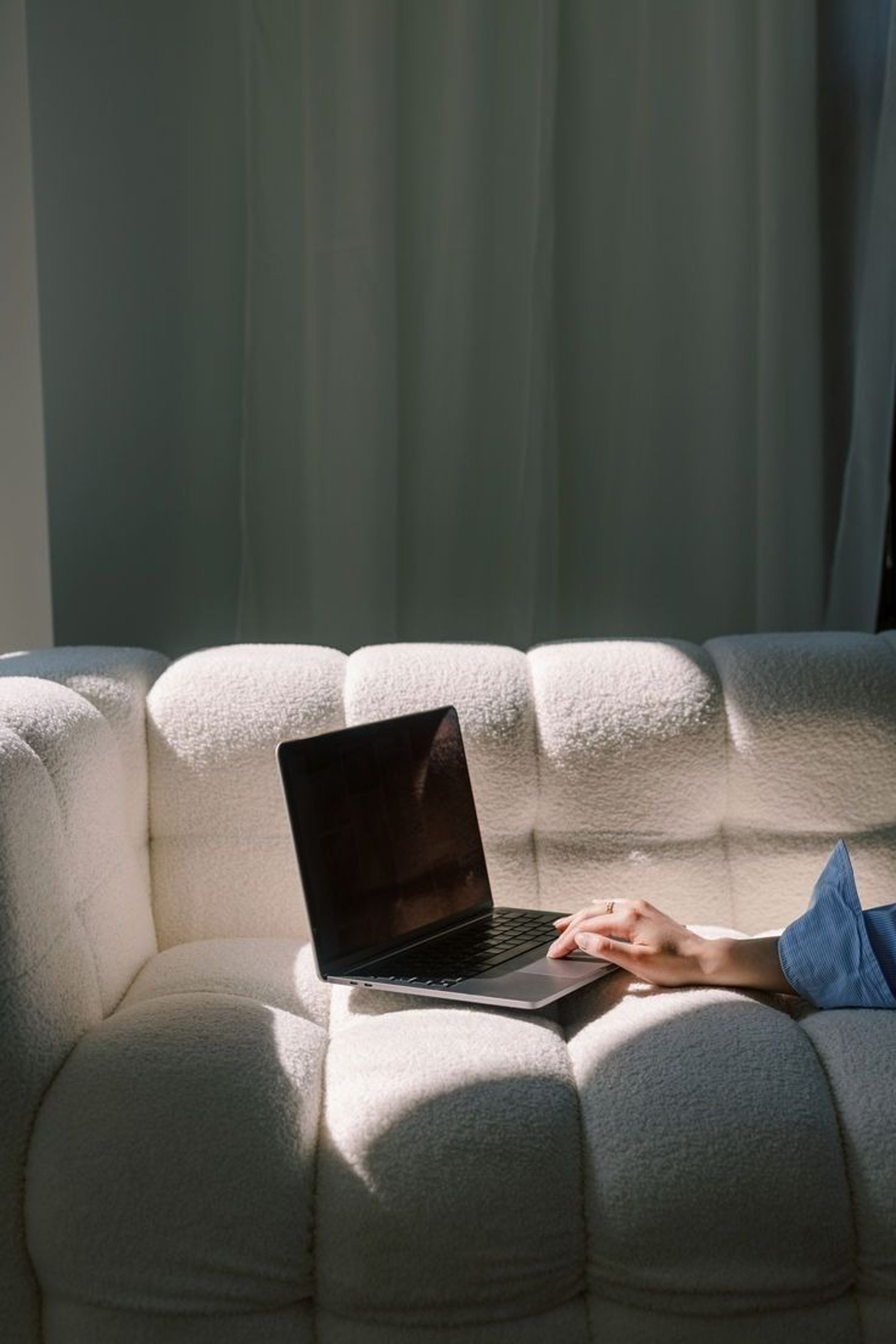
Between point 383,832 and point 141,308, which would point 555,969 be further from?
point 141,308

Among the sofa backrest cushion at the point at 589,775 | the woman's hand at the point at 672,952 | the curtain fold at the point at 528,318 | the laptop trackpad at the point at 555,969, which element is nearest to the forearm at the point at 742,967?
the woman's hand at the point at 672,952

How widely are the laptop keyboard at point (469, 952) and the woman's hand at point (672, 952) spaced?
0.11 meters

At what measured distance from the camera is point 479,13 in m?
2.27

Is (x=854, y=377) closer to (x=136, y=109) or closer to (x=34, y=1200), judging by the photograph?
(x=136, y=109)

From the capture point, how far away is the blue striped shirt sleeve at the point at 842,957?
1.43 metres

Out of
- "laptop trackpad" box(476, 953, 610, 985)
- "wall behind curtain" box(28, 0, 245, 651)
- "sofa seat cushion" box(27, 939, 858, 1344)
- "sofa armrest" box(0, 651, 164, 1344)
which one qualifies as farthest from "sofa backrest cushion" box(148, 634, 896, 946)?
"wall behind curtain" box(28, 0, 245, 651)

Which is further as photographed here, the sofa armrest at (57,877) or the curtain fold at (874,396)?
the curtain fold at (874,396)

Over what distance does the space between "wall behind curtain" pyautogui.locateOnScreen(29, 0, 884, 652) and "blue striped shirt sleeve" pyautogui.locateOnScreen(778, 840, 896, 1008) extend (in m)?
0.99

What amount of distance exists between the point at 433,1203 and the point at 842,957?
20.5 inches

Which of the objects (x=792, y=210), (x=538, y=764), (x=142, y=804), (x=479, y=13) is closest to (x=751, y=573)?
(x=792, y=210)

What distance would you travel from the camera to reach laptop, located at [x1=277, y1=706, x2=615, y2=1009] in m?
1.48

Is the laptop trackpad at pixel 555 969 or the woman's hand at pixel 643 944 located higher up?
the woman's hand at pixel 643 944

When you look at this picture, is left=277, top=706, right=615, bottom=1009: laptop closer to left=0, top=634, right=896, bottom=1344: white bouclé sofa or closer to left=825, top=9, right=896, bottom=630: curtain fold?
left=0, top=634, right=896, bottom=1344: white bouclé sofa

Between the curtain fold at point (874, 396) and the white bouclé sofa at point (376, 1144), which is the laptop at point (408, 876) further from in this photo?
the curtain fold at point (874, 396)
